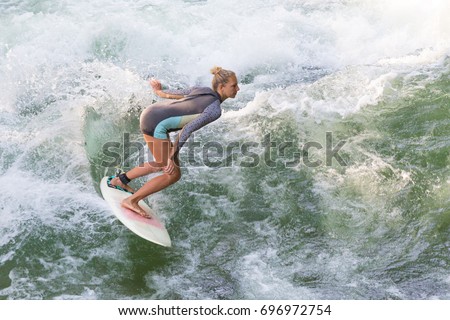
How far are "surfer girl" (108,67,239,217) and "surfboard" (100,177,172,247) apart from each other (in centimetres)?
16

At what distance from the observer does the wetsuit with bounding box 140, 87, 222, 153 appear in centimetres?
475

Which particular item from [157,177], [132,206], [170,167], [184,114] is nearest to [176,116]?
[184,114]

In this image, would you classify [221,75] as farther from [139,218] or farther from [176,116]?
[139,218]

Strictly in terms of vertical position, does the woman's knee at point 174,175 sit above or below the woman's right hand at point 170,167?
below

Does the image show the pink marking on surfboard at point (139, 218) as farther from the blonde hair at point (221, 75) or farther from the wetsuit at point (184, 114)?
the blonde hair at point (221, 75)

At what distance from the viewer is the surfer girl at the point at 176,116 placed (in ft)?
15.6

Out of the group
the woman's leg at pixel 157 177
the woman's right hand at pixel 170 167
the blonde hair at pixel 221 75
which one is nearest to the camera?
the blonde hair at pixel 221 75

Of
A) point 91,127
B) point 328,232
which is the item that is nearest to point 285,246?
point 328,232

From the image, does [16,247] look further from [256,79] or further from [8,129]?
[256,79]

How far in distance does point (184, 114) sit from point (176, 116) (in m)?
0.07

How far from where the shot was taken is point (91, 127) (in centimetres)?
673

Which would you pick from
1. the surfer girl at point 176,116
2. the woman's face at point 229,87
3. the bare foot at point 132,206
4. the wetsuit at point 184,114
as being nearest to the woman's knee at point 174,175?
the surfer girl at point 176,116

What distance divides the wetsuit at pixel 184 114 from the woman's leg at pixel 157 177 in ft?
0.30

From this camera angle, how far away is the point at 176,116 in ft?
16.0
